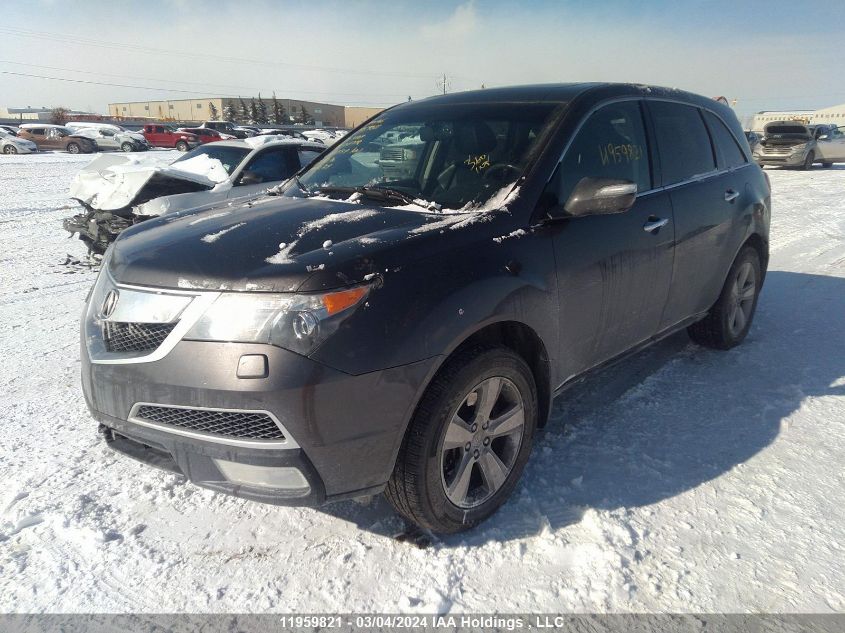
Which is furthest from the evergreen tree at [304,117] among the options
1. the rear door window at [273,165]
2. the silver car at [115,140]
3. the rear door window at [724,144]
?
the rear door window at [724,144]

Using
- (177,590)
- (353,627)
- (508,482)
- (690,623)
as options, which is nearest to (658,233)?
(508,482)

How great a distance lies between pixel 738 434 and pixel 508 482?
5.00ft

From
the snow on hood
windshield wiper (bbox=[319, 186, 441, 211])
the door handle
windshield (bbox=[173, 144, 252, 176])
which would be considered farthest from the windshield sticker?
windshield (bbox=[173, 144, 252, 176])

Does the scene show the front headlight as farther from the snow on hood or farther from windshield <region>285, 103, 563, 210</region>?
the snow on hood

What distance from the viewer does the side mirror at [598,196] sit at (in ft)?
9.00

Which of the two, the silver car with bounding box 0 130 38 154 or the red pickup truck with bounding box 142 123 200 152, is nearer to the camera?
the silver car with bounding box 0 130 38 154

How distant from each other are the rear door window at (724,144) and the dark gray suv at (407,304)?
0.84 meters

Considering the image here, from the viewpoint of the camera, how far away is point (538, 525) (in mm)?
2613

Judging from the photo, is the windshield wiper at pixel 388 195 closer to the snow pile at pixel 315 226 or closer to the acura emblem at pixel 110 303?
the snow pile at pixel 315 226

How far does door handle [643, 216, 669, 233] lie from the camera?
3.31 meters

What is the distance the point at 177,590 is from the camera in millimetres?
2271

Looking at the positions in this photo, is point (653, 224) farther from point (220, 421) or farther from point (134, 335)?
point (134, 335)

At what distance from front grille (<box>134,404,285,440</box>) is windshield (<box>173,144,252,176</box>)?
6.56 m

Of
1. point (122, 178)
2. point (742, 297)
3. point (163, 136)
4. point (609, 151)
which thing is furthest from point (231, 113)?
point (609, 151)
